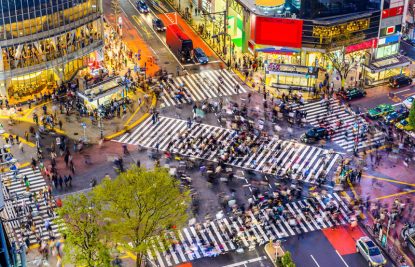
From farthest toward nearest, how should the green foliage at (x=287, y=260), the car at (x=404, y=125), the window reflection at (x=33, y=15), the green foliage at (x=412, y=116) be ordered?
the window reflection at (x=33, y=15) → the car at (x=404, y=125) → the green foliage at (x=412, y=116) → the green foliage at (x=287, y=260)

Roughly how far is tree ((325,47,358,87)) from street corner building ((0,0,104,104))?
35.8 meters

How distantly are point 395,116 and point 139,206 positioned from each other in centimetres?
4701

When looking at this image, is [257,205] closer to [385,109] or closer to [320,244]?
[320,244]

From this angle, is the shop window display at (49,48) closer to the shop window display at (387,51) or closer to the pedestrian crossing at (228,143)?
the pedestrian crossing at (228,143)

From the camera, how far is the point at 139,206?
6384 centimetres

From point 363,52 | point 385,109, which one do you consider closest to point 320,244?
point 385,109

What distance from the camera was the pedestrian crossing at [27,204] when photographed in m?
75.5

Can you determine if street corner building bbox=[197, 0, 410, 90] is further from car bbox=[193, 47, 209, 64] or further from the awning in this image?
car bbox=[193, 47, 209, 64]

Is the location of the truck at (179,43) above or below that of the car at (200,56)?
above

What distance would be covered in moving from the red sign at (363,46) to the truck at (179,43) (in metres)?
25.0

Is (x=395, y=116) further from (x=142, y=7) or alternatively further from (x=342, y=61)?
(x=142, y=7)

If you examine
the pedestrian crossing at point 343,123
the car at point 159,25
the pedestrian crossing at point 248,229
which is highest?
the car at point 159,25

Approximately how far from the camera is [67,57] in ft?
347

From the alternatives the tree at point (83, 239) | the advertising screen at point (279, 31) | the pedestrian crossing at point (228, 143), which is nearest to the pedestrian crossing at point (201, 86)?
the pedestrian crossing at point (228, 143)
